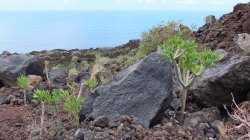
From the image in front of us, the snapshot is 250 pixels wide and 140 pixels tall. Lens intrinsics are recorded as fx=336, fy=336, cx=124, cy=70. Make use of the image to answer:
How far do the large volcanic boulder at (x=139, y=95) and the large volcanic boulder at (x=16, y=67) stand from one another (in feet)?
15.9

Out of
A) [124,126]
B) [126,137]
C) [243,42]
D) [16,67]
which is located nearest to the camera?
[126,137]

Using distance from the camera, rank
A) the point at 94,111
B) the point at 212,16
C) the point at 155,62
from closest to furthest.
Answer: the point at 94,111
the point at 155,62
the point at 212,16

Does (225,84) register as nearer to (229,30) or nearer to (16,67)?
(16,67)

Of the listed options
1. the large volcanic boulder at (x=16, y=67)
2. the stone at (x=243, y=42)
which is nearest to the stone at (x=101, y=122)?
the stone at (x=243, y=42)

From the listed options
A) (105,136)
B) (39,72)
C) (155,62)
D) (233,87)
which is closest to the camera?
(105,136)

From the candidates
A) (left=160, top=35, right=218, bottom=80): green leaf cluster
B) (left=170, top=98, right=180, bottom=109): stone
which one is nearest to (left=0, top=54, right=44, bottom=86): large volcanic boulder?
(left=170, top=98, right=180, bottom=109): stone

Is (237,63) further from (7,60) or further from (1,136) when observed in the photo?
(7,60)

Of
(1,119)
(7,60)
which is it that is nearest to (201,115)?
(1,119)

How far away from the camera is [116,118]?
13.5 ft

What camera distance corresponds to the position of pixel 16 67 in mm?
8930

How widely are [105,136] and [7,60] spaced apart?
6648mm

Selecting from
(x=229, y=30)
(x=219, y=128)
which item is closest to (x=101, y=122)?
(x=219, y=128)

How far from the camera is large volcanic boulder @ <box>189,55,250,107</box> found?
4793mm

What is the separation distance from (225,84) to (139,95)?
1400 millimetres
